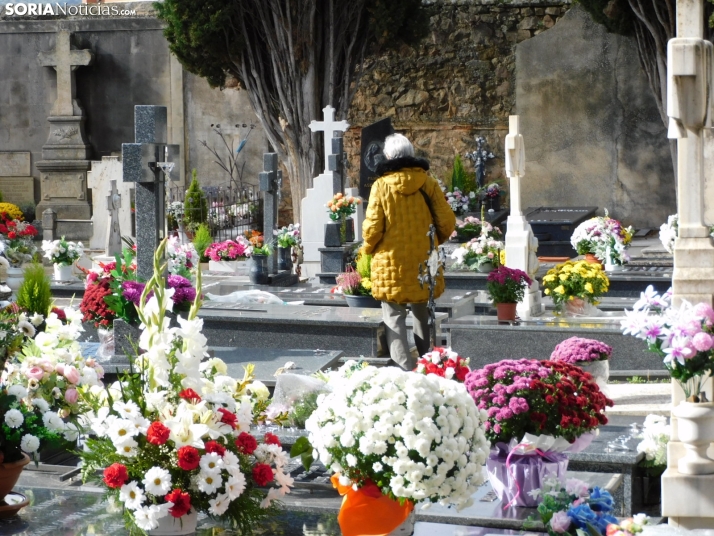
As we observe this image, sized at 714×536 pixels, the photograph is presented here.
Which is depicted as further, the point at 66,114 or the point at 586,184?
Result: the point at 66,114

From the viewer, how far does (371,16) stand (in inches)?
791

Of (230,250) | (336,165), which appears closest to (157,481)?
(230,250)

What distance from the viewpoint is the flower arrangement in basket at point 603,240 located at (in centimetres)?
1258

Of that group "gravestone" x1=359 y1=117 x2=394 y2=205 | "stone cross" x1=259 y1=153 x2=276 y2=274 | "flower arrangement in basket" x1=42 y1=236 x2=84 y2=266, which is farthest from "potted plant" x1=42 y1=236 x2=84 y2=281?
"gravestone" x1=359 y1=117 x2=394 y2=205

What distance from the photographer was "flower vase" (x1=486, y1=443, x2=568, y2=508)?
489 cm

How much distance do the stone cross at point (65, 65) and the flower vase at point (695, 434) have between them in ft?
62.1

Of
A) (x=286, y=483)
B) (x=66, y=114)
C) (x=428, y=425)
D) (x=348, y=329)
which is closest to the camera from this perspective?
(x=428, y=425)

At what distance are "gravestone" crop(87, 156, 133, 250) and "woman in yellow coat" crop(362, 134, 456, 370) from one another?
373 inches

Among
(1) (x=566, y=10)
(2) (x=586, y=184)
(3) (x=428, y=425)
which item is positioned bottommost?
(3) (x=428, y=425)

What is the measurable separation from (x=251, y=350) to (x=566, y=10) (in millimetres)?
14163

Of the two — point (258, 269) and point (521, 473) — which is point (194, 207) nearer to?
point (258, 269)

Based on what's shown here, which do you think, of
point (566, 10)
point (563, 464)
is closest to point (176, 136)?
point (566, 10)

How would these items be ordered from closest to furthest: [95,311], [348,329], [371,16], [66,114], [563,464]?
[563,464] < [95,311] < [348,329] < [371,16] < [66,114]

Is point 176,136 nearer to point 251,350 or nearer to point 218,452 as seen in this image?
point 251,350
